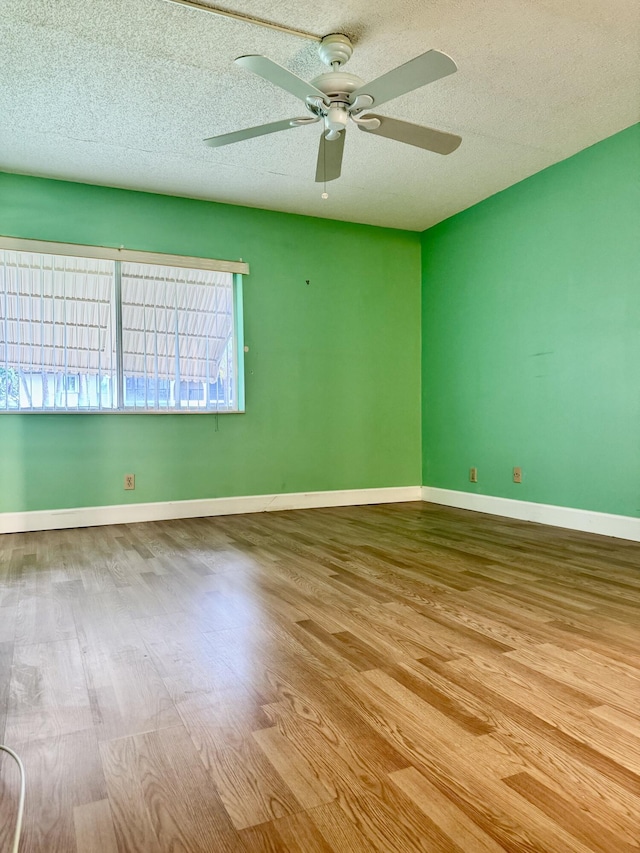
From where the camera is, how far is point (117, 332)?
399 centimetres

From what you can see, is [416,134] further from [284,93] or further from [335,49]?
[284,93]

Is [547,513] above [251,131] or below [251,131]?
below

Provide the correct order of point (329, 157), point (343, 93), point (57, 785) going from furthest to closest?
point (329, 157)
point (343, 93)
point (57, 785)

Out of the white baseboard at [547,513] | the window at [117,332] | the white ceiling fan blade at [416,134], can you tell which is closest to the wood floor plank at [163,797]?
the white ceiling fan blade at [416,134]

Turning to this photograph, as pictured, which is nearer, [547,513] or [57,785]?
[57,785]

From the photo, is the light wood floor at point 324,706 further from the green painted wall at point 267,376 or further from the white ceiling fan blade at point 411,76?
the white ceiling fan blade at point 411,76

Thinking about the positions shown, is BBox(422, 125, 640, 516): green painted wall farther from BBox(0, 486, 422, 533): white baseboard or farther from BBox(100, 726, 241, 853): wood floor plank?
BBox(100, 726, 241, 853): wood floor plank

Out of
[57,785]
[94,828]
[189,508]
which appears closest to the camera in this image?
[94,828]

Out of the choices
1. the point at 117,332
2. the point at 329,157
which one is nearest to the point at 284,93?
the point at 329,157

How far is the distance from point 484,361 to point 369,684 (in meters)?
3.34

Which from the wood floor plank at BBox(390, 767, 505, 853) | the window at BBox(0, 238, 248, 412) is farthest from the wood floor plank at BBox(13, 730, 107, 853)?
the window at BBox(0, 238, 248, 412)

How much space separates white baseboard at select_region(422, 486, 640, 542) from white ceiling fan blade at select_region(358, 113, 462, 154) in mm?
2309

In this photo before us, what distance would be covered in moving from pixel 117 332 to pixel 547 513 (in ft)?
10.8

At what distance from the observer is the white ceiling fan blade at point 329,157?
2.62 m
